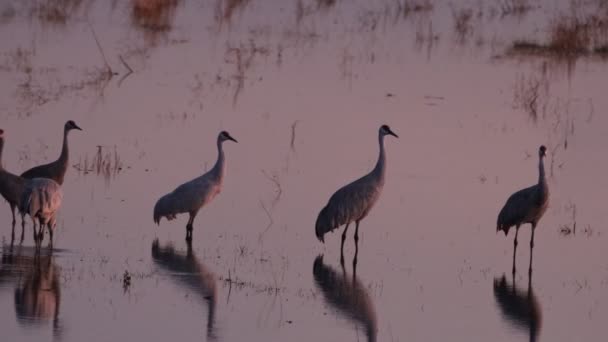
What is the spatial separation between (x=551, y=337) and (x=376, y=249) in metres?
3.15

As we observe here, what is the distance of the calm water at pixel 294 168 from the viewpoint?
1156 cm

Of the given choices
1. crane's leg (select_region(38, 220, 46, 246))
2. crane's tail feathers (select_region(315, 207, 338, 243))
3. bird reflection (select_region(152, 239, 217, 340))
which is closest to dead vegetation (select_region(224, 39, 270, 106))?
crane's tail feathers (select_region(315, 207, 338, 243))

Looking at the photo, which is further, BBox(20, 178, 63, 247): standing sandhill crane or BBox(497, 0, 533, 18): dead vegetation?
BBox(497, 0, 533, 18): dead vegetation

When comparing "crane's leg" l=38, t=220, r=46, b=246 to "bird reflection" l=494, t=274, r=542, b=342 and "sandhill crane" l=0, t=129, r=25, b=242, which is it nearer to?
"sandhill crane" l=0, t=129, r=25, b=242

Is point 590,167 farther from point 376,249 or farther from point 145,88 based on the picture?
point 145,88

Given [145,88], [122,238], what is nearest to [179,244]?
[122,238]

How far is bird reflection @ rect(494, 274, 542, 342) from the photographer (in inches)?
459

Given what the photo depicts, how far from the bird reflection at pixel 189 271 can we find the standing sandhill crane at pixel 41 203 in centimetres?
88

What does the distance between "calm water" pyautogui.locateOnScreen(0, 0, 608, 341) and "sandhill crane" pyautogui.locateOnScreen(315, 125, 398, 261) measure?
0.68 ft

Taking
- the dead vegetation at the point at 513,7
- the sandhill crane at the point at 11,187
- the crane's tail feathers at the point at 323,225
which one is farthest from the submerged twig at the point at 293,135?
the dead vegetation at the point at 513,7

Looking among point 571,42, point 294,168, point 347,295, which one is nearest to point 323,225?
point 347,295

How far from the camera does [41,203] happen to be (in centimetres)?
1313

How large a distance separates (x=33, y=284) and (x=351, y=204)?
12.3 feet

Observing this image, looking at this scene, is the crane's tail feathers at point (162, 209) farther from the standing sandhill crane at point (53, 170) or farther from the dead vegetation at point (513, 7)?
the dead vegetation at point (513, 7)
